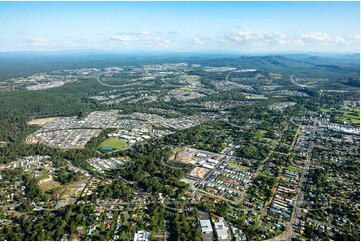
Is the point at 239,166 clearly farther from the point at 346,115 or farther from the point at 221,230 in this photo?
the point at 346,115

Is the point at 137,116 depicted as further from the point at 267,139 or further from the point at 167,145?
the point at 267,139

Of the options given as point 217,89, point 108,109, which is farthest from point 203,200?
point 217,89

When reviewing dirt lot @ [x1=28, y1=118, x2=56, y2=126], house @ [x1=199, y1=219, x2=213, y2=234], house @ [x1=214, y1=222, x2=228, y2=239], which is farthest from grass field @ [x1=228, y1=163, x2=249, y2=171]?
dirt lot @ [x1=28, y1=118, x2=56, y2=126]

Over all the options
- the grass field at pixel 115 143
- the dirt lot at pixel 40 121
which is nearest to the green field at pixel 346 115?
the grass field at pixel 115 143

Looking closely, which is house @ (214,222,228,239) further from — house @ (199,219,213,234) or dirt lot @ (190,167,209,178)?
dirt lot @ (190,167,209,178)

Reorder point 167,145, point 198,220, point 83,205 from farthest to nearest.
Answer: point 167,145
point 83,205
point 198,220

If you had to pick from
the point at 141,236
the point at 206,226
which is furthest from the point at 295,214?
the point at 141,236

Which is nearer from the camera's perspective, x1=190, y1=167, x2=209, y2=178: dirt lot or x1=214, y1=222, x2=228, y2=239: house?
x1=214, y1=222, x2=228, y2=239: house

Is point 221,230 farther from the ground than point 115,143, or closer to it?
farther from the ground

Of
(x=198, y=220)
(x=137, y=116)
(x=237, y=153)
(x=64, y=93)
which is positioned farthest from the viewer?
(x=64, y=93)
